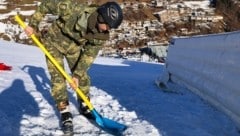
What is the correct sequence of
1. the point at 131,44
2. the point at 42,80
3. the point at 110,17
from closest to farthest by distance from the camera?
the point at 110,17 < the point at 42,80 < the point at 131,44

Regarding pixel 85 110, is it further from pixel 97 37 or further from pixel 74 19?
pixel 74 19

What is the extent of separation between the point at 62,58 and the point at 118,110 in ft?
4.42

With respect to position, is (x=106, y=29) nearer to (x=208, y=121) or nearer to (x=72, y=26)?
(x=72, y=26)

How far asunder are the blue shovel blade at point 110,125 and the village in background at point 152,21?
1628 inches

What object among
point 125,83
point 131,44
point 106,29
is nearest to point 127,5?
point 131,44

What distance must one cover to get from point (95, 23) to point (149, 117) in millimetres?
1944

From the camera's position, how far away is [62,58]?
6379 millimetres

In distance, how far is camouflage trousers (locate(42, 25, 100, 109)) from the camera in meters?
6.12

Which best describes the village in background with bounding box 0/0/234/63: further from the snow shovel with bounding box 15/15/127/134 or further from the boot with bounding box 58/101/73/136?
the boot with bounding box 58/101/73/136

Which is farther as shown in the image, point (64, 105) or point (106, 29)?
point (64, 105)

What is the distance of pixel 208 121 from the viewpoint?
6875 millimetres

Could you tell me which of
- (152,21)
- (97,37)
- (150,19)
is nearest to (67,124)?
(97,37)

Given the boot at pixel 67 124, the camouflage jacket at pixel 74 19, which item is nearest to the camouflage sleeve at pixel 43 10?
the camouflage jacket at pixel 74 19

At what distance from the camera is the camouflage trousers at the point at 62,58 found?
6117 millimetres
